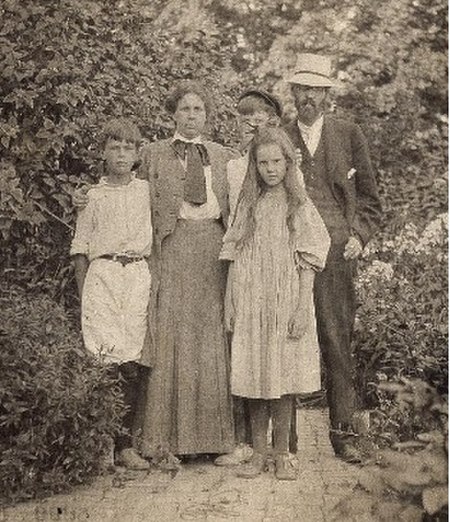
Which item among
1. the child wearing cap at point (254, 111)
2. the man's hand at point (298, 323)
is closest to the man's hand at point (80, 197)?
the child wearing cap at point (254, 111)

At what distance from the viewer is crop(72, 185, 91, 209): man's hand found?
17.0 ft

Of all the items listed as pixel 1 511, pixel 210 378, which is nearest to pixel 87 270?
pixel 210 378

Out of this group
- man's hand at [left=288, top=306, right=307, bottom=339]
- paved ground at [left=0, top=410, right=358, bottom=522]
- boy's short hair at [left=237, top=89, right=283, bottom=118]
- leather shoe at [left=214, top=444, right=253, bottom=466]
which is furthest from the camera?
boy's short hair at [left=237, top=89, right=283, bottom=118]

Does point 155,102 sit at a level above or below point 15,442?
above

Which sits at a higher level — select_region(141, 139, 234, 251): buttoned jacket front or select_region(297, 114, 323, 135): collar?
select_region(297, 114, 323, 135): collar

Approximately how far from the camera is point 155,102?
5.83 metres

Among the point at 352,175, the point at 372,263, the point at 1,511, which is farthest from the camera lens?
the point at 372,263

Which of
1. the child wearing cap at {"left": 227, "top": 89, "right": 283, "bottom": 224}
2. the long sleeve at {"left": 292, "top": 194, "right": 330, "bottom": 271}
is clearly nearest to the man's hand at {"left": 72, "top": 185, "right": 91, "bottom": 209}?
the child wearing cap at {"left": 227, "top": 89, "right": 283, "bottom": 224}

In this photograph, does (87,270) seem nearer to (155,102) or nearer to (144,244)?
(144,244)

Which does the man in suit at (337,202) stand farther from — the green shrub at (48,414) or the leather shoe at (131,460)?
the green shrub at (48,414)

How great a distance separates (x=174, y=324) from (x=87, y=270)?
0.47 metres

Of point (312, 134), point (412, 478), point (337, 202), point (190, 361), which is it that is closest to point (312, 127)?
point (312, 134)

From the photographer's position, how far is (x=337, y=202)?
533 centimetres

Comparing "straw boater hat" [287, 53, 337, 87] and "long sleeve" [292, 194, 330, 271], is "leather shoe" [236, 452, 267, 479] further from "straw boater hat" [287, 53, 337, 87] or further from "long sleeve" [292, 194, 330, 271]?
"straw boater hat" [287, 53, 337, 87]
